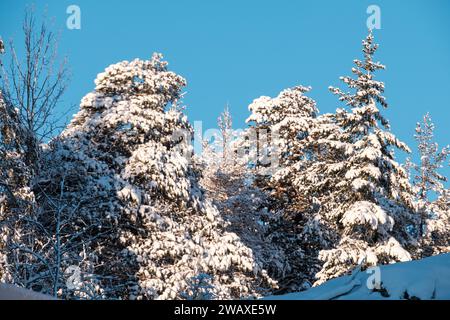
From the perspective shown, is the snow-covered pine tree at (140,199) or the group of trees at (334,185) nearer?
the snow-covered pine tree at (140,199)

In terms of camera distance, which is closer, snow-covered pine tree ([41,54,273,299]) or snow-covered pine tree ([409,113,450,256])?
snow-covered pine tree ([41,54,273,299])

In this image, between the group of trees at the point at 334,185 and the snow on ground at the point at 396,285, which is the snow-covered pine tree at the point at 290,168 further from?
the snow on ground at the point at 396,285

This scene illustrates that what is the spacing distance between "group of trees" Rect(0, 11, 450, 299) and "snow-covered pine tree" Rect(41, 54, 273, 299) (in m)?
0.05

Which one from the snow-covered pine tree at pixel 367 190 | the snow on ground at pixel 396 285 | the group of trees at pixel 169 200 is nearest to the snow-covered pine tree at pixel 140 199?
the group of trees at pixel 169 200

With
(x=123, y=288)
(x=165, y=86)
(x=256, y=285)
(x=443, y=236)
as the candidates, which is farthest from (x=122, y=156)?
(x=443, y=236)

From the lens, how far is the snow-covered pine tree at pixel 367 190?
1962 centimetres

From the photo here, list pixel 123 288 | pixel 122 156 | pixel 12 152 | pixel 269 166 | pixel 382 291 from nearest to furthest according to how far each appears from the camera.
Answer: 1. pixel 382 291
2. pixel 12 152
3. pixel 123 288
4. pixel 122 156
5. pixel 269 166

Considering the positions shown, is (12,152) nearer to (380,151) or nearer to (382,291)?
(382,291)

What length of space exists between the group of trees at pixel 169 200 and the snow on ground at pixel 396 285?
9.44m

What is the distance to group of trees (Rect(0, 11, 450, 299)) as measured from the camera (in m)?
15.1

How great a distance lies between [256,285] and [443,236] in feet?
44.2

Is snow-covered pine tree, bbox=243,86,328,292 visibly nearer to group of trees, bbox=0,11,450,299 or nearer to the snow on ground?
group of trees, bbox=0,11,450,299

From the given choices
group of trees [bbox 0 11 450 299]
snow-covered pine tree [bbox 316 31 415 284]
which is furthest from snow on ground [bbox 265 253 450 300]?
snow-covered pine tree [bbox 316 31 415 284]
